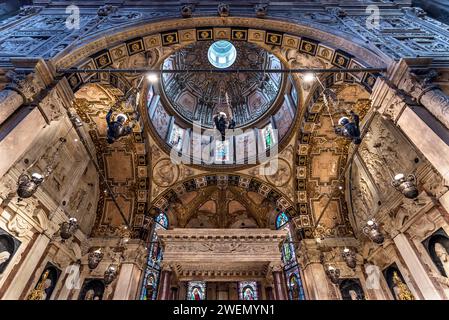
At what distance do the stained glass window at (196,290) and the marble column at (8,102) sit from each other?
35.1ft

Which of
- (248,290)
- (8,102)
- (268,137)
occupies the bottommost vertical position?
(248,290)

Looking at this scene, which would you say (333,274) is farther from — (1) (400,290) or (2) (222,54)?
(2) (222,54)

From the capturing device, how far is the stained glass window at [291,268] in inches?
393

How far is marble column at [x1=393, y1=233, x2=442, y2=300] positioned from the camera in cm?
Result: 652

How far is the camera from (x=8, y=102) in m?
4.75

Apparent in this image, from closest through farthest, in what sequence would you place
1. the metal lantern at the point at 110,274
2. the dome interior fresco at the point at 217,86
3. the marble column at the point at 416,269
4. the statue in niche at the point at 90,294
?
the marble column at the point at 416,269
the metal lantern at the point at 110,274
the statue in niche at the point at 90,294
the dome interior fresco at the point at 217,86

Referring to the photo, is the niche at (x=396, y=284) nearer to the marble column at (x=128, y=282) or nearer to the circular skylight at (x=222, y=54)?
the marble column at (x=128, y=282)

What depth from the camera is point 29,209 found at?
734 centimetres

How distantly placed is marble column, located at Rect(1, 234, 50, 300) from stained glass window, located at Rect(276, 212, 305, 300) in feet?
31.3

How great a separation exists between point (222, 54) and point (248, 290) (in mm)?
15581

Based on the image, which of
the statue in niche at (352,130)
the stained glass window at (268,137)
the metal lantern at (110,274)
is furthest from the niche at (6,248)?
the stained glass window at (268,137)

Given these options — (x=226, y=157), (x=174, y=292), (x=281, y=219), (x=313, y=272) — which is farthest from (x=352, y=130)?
(x=174, y=292)

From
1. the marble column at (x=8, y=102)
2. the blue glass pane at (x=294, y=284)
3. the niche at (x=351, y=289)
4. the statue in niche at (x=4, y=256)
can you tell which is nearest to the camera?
the marble column at (x=8, y=102)
